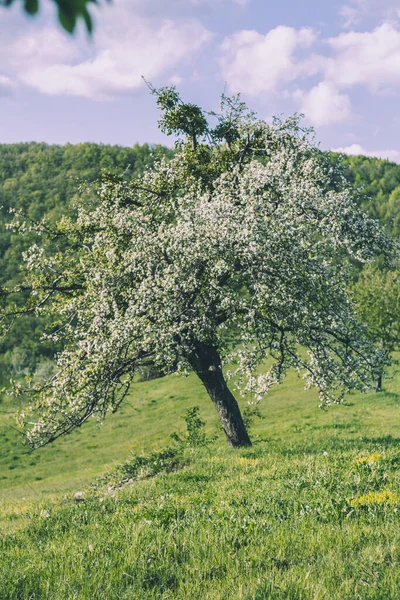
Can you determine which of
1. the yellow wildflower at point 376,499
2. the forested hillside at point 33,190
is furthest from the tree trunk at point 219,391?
the forested hillside at point 33,190

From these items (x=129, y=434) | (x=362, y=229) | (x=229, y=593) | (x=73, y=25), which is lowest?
(x=129, y=434)

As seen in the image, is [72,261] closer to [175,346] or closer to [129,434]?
[175,346]

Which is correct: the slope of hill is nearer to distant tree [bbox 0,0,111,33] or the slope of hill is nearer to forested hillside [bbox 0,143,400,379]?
distant tree [bbox 0,0,111,33]

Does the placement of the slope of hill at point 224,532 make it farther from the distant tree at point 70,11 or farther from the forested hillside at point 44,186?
the forested hillside at point 44,186

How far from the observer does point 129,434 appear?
3903cm

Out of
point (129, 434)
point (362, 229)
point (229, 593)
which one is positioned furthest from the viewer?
point (129, 434)

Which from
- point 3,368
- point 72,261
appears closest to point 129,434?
point 72,261

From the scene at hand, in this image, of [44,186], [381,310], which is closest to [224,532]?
[381,310]

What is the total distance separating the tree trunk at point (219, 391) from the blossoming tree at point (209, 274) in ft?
0.13

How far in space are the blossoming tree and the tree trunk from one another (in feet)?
0.13

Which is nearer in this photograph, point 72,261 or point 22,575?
point 22,575

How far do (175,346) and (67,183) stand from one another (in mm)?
104052

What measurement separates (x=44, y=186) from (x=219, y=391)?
109 metres

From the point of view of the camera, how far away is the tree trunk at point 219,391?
1644 centimetres
